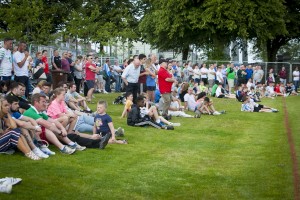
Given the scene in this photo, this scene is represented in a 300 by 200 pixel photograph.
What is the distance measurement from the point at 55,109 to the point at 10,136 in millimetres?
2788

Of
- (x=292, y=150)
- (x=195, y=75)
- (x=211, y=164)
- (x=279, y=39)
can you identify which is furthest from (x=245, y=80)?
(x=211, y=164)

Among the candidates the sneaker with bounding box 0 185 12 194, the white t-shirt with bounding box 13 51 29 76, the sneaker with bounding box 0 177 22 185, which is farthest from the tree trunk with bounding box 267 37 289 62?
the sneaker with bounding box 0 185 12 194

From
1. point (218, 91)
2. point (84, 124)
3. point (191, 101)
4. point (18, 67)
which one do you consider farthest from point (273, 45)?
point (84, 124)

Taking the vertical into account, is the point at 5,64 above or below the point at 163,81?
above

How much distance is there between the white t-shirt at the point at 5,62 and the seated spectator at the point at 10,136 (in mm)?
5946

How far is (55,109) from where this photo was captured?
13.1 meters

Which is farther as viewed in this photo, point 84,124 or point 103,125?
point 84,124

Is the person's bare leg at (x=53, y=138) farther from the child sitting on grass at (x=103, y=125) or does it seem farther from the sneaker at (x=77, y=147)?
the child sitting on grass at (x=103, y=125)

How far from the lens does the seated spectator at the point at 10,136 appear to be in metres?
10.4

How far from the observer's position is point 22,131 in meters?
10.6

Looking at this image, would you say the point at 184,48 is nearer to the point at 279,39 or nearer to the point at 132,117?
the point at 279,39

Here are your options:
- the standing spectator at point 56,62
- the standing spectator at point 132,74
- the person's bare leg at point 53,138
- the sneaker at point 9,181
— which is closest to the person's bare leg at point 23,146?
the person's bare leg at point 53,138

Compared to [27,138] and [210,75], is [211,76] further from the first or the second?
[27,138]

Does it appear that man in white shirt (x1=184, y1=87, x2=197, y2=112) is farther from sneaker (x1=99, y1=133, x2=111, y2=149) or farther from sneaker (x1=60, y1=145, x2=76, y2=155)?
sneaker (x1=60, y1=145, x2=76, y2=155)
